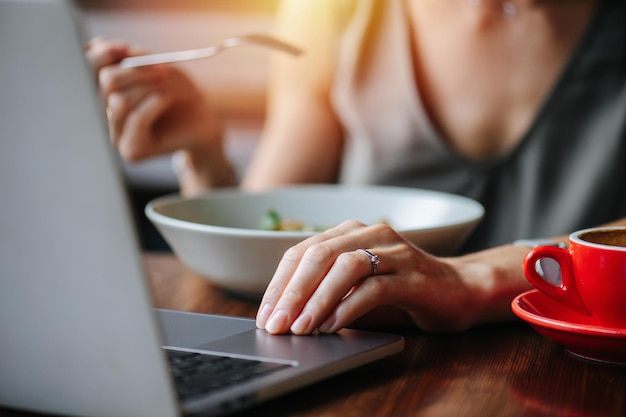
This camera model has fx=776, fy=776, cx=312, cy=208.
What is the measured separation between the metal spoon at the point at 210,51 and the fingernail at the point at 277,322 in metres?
0.47

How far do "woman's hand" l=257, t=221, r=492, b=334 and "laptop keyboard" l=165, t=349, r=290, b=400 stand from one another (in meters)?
0.07

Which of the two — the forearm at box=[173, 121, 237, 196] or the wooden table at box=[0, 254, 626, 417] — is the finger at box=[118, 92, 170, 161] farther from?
the wooden table at box=[0, 254, 626, 417]

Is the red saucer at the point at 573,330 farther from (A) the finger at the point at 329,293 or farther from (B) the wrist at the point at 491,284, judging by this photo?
(A) the finger at the point at 329,293

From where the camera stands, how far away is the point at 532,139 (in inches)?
54.4

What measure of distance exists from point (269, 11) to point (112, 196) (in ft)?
6.97

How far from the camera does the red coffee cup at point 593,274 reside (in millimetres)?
610

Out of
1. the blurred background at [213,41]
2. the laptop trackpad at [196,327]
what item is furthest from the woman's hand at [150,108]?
the blurred background at [213,41]

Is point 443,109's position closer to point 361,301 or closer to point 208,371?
point 361,301

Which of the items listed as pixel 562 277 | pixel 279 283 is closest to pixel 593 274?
pixel 562 277

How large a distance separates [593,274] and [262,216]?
0.53m

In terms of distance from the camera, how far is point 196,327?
0.66 metres

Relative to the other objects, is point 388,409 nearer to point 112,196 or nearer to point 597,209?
point 112,196

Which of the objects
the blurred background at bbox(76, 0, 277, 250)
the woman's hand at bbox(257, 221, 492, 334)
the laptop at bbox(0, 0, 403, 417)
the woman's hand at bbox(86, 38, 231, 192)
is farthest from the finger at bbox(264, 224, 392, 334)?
the blurred background at bbox(76, 0, 277, 250)

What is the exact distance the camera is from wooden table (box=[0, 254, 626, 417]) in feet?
1.73
